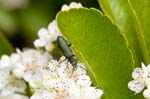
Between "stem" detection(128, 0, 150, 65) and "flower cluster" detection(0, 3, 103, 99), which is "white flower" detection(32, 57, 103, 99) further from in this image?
"stem" detection(128, 0, 150, 65)

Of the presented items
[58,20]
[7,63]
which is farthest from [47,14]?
[58,20]

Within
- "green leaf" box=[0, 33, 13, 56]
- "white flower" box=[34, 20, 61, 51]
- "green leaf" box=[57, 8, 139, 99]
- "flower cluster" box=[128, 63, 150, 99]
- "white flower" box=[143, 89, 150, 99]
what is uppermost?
"green leaf" box=[0, 33, 13, 56]

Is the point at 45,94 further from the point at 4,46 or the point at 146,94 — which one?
the point at 4,46

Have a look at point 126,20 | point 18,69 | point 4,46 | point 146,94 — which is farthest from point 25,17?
point 146,94

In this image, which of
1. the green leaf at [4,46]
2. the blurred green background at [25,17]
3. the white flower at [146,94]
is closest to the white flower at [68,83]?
the white flower at [146,94]

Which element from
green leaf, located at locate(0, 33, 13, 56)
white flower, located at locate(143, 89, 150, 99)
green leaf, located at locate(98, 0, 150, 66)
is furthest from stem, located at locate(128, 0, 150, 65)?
green leaf, located at locate(0, 33, 13, 56)
